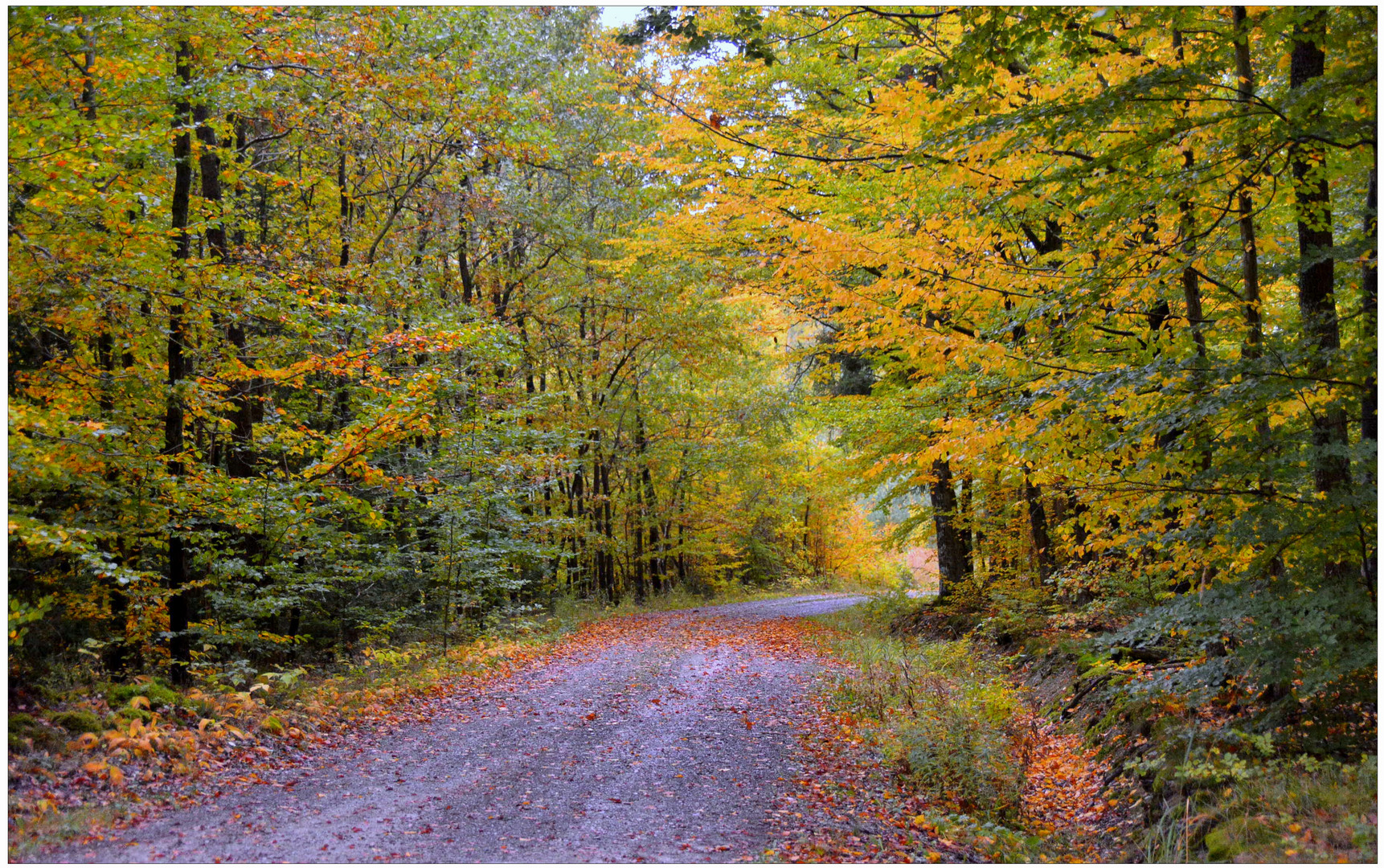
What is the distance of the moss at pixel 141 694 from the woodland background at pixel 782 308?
2.37 ft

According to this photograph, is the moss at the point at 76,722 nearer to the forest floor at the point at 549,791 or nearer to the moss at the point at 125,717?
the moss at the point at 125,717

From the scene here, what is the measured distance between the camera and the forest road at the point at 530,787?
16.1ft

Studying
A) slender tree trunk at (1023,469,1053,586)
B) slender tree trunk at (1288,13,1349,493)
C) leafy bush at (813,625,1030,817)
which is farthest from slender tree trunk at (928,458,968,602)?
slender tree trunk at (1288,13,1349,493)

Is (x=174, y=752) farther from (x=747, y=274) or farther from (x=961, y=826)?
(x=747, y=274)

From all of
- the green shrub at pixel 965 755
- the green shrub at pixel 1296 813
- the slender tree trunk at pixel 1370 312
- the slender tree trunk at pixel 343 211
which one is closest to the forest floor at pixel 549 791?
the green shrub at pixel 965 755

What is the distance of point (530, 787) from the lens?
6.18m

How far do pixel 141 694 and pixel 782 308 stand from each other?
408 inches

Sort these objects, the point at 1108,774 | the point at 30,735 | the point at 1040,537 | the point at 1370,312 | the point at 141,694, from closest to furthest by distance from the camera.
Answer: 1. the point at 1370,312
2. the point at 30,735
3. the point at 1108,774
4. the point at 141,694
5. the point at 1040,537

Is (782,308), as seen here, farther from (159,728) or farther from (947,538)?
(159,728)

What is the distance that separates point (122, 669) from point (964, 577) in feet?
41.4

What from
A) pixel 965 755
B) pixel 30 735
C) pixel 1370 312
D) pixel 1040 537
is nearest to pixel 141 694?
pixel 30 735

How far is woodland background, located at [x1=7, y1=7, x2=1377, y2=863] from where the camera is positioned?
5.15 m

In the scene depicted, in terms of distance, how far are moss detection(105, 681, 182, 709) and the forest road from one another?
5.00 ft

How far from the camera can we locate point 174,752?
616cm
